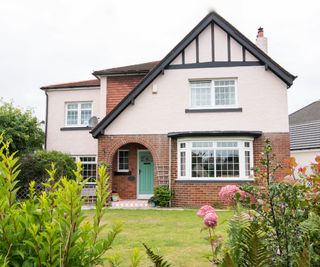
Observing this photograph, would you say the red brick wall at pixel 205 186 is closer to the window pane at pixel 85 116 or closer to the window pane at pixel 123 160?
the window pane at pixel 123 160

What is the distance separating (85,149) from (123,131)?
4.32 meters

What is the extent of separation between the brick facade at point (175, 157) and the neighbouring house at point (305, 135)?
24.6ft

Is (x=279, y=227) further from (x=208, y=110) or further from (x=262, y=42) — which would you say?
(x=262, y=42)

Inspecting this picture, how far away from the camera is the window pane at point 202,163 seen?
1473 cm

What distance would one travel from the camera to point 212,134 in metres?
14.7

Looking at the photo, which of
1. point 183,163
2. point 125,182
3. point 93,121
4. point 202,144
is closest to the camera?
point 202,144

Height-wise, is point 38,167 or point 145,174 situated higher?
point 38,167

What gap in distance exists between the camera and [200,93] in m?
15.9

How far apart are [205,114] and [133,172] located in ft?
16.2

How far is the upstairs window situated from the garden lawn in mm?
9055

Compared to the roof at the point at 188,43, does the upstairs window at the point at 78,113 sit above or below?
below

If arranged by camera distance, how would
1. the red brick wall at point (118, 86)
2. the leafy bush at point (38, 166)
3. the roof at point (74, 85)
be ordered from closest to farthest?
the leafy bush at point (38, 166) < the red brick wall at point (118, 86) < the roof at point (74, 85)

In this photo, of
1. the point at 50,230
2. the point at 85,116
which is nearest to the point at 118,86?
the point at 85,116

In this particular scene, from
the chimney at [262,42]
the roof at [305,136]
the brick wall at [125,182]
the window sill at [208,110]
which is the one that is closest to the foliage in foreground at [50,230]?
the window sill at [208,110]
